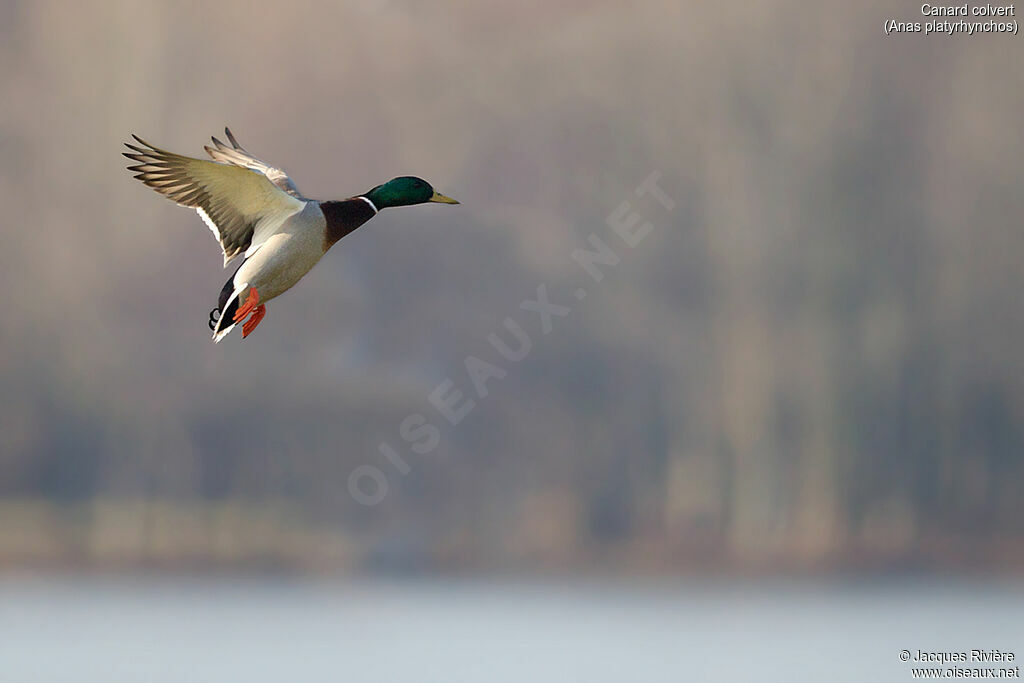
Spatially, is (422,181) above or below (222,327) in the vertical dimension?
above

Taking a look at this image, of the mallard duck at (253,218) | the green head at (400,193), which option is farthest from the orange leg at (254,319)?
the green head at (400,193)

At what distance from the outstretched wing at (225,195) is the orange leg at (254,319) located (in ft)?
2.42

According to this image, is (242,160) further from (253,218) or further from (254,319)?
(254,319)

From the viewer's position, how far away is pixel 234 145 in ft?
41.6

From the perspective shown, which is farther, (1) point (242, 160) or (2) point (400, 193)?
(1) point (242, 160)

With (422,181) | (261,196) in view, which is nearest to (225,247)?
(261,196)

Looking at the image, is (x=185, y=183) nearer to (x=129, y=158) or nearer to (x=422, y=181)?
(x=129, y=158)

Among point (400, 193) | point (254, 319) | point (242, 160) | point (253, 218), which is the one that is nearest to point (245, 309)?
point (254, 319)

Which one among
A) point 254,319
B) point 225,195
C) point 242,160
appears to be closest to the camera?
point 254,319

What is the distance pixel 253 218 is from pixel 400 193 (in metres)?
1.55

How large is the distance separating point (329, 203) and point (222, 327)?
170 cm

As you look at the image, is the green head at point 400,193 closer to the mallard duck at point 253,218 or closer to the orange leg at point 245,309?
the mallard duck at point 253,218

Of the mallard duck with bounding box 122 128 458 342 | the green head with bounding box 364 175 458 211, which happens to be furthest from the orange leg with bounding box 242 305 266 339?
the green head with bounding box 364 175 458 211

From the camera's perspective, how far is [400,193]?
1105cm
